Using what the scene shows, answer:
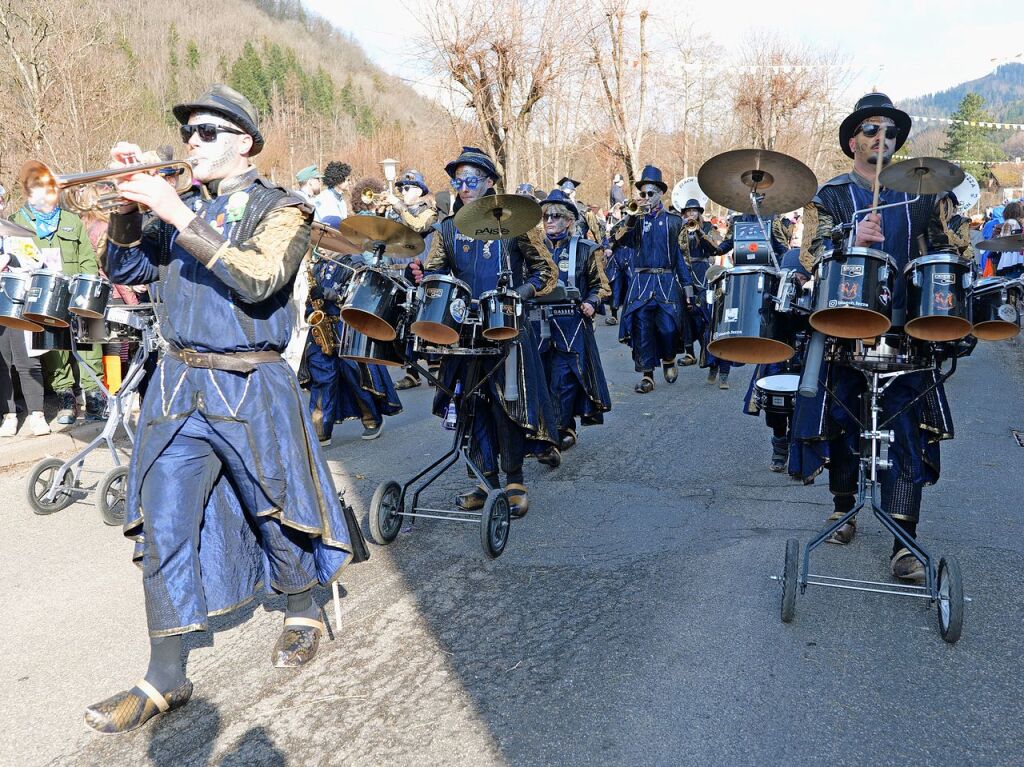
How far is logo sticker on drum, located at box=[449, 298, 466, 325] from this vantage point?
5.10 meters

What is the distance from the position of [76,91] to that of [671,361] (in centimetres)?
971

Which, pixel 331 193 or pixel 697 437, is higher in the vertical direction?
pixel 331 193

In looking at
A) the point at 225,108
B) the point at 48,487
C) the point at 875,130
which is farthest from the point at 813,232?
the point at 48,487

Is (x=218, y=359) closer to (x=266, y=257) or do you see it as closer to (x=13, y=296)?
(x=266, y=257)

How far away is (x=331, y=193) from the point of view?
10.7 meters

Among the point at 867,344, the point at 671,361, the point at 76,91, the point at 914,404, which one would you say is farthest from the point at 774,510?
the point at 76,91

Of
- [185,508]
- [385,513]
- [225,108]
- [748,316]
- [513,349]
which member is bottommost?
[385,513]

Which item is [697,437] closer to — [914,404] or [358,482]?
[358,482]

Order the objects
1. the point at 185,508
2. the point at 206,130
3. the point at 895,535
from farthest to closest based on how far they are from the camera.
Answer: the point at 895,535, the point at 206,130, the point at 185,508

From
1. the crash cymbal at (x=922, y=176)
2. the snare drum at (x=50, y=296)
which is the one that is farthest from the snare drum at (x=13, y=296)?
the crash cymbal at (x=922, y=176)

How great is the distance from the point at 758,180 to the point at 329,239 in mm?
1871

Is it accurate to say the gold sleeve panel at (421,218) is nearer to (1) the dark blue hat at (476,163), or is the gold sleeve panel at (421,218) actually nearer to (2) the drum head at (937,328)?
(1) the dark blue hat at (476,163)

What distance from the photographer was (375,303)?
4.95m

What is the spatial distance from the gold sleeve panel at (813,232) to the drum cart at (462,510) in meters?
1.72
